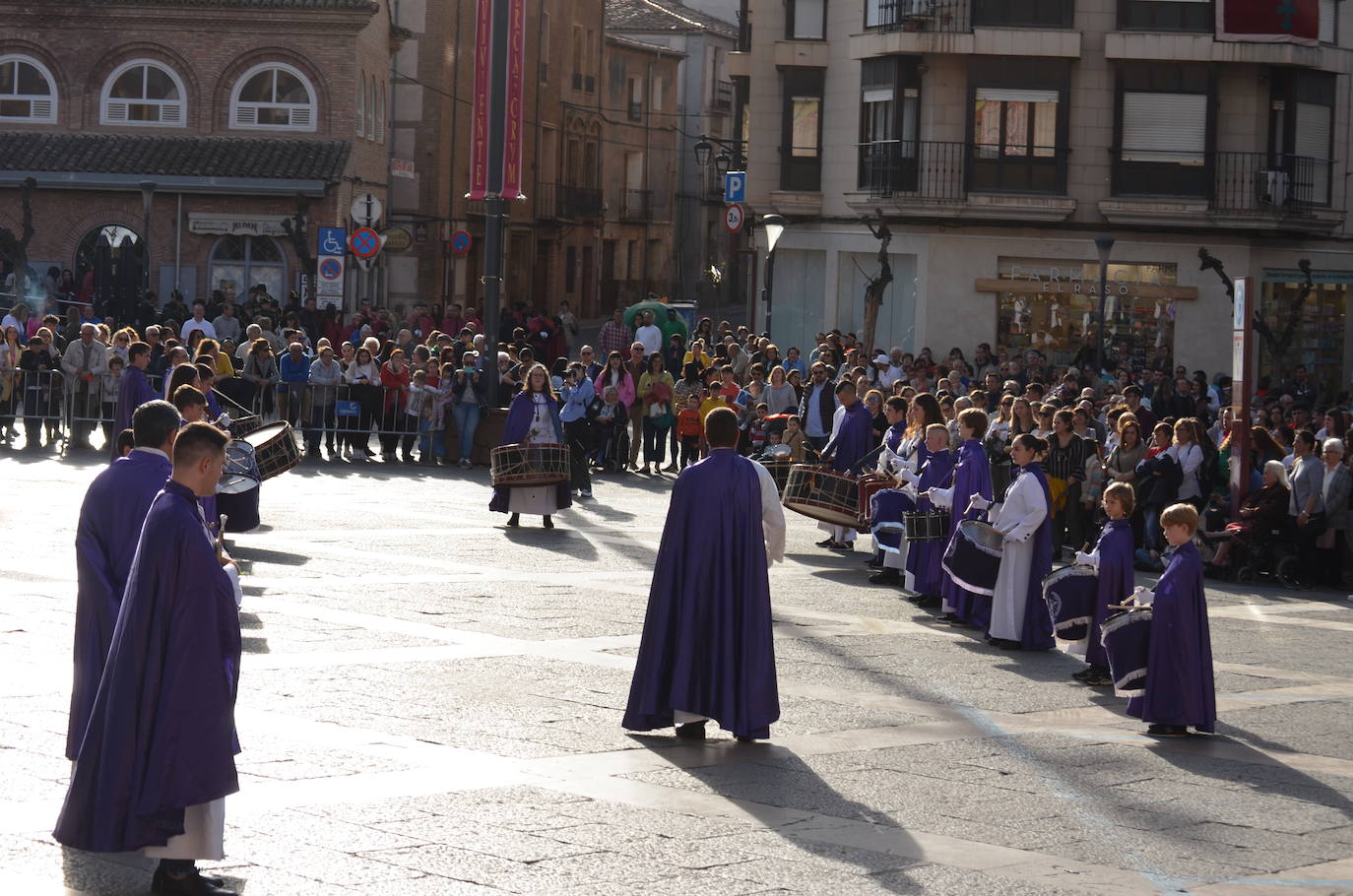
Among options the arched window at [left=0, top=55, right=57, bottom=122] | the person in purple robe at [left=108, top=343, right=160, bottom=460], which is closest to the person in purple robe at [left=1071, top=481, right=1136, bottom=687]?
the person in purple robe at [left=108, top=343, right=160, bottom=460]

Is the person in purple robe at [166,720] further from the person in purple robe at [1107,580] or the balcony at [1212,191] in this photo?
the balcony at [1212,191]

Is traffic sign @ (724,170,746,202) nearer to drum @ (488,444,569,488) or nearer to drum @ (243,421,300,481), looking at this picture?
drum @ (488,444,569,488)

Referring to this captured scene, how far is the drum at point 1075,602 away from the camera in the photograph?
13.4m

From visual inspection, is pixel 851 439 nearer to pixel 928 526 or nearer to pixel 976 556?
pixel 928 526

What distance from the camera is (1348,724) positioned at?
11930 millimetres

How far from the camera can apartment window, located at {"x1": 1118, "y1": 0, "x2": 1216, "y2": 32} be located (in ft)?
123

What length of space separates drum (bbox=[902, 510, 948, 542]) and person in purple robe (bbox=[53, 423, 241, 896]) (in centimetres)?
905

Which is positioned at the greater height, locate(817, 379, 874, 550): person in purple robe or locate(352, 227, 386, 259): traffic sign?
locate(352, 227, 386, 259): traffic sign

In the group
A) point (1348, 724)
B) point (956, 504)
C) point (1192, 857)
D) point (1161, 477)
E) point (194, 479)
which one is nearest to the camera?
point (194, 479)

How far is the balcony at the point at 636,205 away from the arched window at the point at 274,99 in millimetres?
28444

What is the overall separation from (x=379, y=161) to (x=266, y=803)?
4200 cm

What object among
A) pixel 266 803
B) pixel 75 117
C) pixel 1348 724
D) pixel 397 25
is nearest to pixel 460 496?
pixel 1348 724

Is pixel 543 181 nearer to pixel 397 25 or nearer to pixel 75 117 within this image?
pixel 397 25

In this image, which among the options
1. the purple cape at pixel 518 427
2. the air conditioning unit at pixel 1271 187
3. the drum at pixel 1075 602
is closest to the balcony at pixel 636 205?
the air conditioning unit at pixel 1271 187
